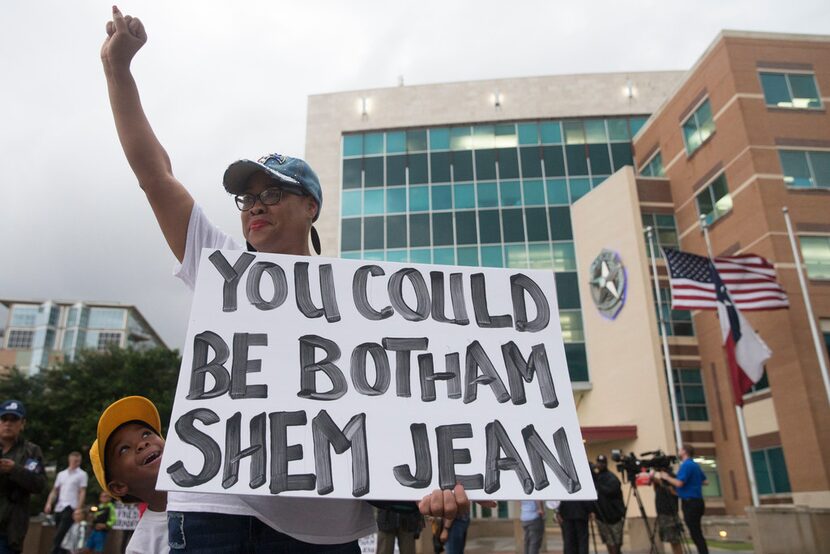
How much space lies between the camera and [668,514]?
33.9 ft

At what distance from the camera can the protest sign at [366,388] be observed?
1.72 m

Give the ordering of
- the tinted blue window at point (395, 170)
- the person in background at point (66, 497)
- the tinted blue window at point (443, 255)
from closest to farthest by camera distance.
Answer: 1. the person in background at point (66, 497)
2. the tinted blue window at point (443, 255)
3. the tinted blue window at point (395, 170)

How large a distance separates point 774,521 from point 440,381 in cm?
1382

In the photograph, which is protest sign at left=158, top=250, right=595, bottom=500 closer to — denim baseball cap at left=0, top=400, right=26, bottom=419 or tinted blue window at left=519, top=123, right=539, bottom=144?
denim baseball cap at left=0, top=400, right=26, bottom=419

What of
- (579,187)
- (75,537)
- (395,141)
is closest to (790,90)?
(579,187)

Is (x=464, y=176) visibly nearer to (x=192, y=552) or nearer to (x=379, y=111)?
(x=379, y=111)

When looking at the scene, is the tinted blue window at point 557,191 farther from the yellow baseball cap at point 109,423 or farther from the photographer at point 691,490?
the yellow baseball cap at point 109,423

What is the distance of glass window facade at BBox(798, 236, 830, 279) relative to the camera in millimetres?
22172

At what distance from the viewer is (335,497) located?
5.47 feet

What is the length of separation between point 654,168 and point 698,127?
506cm

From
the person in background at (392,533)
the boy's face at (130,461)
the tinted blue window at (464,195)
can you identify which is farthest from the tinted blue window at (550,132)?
the boy's face at (130,461)

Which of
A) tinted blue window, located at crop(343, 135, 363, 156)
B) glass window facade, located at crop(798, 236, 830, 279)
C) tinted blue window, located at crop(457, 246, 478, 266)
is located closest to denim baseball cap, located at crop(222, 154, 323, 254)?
glass window facade, located at crop(798, 236, 830, 279)

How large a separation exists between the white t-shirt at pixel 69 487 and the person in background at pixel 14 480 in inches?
198

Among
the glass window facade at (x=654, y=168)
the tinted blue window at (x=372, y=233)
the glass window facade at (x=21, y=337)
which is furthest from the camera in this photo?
the glass window facade at (x=21, y=337)
